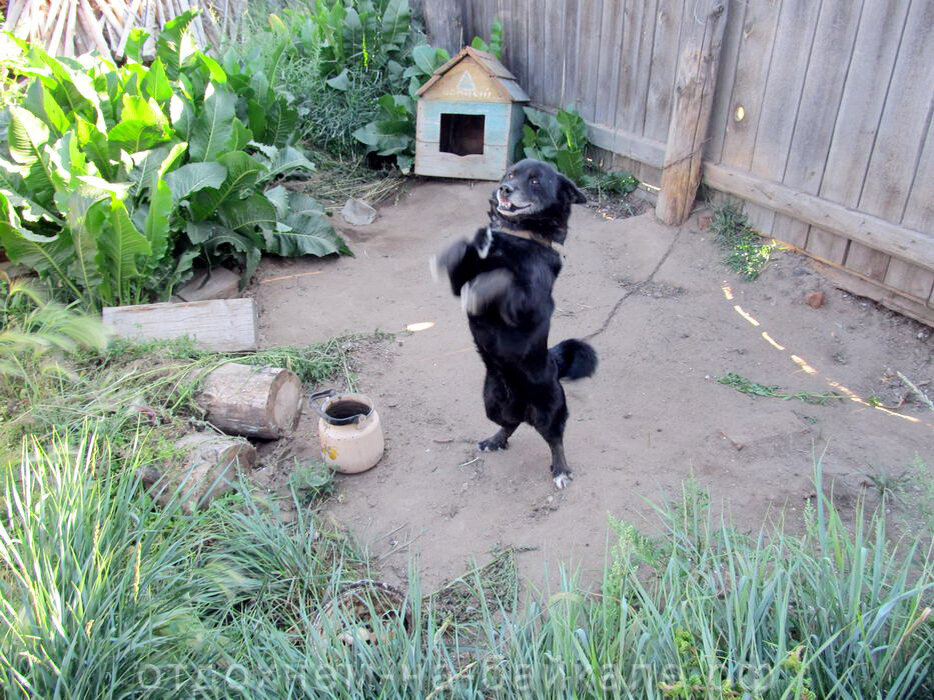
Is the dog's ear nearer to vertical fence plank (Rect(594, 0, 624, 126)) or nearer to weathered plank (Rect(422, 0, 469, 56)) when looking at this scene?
vertical fence plank (Rect(594, 0, 624, 126))

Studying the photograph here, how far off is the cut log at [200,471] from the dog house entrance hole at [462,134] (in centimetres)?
482

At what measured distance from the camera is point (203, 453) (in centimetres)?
321

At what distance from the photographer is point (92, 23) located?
24.9ft

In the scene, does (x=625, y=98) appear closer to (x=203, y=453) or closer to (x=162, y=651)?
(x=203, y=453)

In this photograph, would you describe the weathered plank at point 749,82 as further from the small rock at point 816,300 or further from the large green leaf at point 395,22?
the large green leaf at point 395,22

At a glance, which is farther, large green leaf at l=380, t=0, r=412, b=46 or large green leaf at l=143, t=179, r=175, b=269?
large green leaf at l=380, t=0, r=412, b=46

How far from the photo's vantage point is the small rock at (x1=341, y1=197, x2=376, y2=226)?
6484 millimetres

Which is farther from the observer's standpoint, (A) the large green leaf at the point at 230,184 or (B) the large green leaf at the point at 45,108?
(A) the large green leaf at the point at 230,184

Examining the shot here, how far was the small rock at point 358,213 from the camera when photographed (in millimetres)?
6484

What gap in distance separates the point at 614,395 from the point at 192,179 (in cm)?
312

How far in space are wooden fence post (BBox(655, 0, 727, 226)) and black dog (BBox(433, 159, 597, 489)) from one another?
267cm

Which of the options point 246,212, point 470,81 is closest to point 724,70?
point 470,81

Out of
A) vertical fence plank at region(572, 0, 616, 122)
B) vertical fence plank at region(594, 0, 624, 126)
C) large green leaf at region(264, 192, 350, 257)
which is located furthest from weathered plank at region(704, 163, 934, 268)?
large green leaf at region(264, 192, 350, 257)

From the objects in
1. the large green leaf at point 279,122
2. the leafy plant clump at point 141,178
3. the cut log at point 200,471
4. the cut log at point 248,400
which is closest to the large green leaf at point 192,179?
the leafy plant clump at point 141,178
